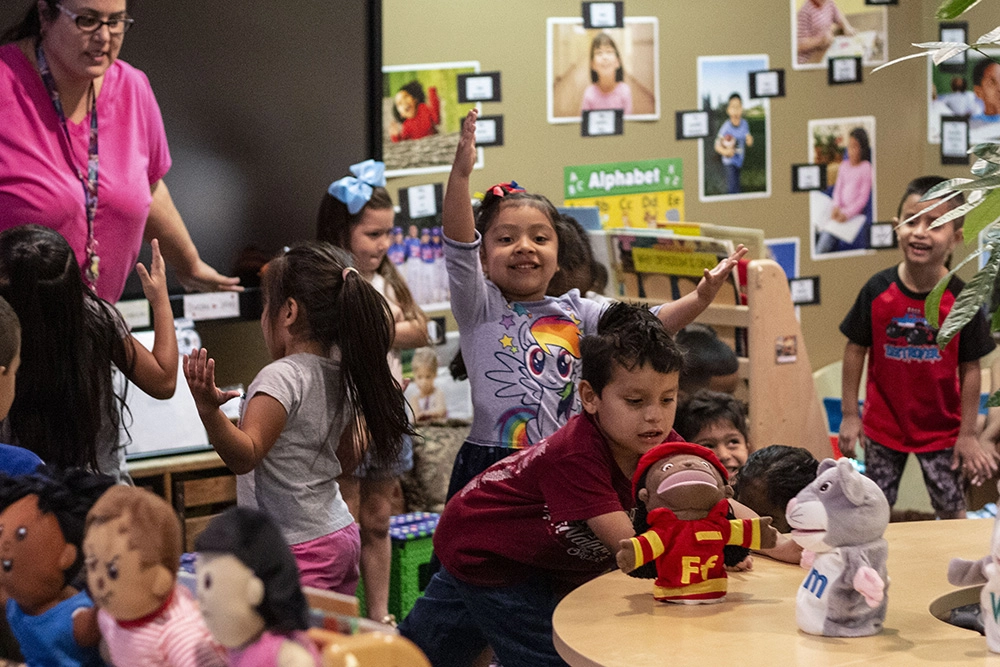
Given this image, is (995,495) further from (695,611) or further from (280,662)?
(280,662)

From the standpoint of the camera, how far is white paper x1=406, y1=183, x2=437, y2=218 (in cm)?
461

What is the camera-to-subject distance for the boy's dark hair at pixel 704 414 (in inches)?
120

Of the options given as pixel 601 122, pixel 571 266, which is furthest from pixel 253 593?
pixel 601 122

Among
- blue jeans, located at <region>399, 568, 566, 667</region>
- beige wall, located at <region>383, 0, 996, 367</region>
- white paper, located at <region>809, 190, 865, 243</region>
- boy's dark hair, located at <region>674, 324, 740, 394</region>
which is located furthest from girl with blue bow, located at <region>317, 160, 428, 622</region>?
white paper, located at <region>809, 190, 865, 243</region>

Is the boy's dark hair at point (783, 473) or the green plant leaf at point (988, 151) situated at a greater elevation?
the green plant leaf at point (988, 151)

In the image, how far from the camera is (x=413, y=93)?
15.0 ft

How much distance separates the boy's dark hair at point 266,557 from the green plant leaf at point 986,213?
4.18ft

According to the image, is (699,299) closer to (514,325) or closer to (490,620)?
(514,325)

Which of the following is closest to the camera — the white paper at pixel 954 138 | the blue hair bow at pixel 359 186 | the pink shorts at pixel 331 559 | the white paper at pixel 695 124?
the pink shorts at pixel 331 559

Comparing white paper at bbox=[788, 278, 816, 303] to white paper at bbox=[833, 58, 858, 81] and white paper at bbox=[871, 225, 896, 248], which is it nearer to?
white paper at bbox=[871, 225, 896, 248]

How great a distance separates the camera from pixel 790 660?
5.44 feet

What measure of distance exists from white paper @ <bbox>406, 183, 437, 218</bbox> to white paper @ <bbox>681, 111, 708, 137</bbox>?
128 centimetres

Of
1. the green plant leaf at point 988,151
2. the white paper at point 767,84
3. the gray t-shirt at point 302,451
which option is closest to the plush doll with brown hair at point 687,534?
the green plant leaf at point 988,151

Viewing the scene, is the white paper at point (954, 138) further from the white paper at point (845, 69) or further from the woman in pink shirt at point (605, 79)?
the woman in pink shirt at point (605, 79)
